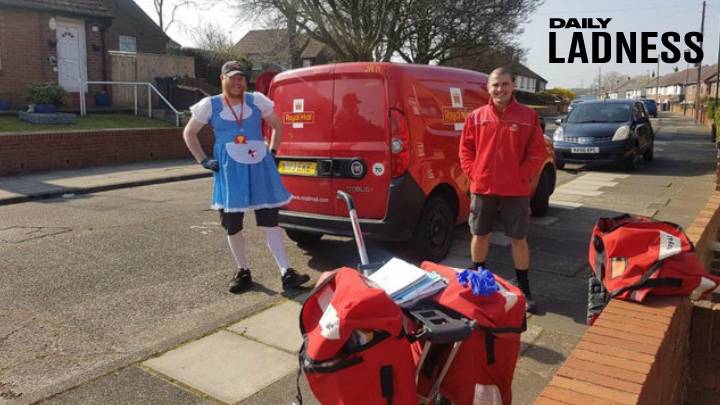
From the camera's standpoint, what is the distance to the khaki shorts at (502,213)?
4.62 meters

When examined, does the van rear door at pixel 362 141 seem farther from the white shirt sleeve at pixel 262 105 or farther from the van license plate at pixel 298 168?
the white shirt sleeve at pixel 262 105

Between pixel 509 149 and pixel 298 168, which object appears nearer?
pixel 509 149

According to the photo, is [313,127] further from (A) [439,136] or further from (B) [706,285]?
(B) [706,285]

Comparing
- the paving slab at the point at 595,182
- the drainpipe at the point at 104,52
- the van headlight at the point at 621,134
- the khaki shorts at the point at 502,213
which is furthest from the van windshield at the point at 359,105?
the drainpipe at the point at 104,52

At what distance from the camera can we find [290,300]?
4.96 m

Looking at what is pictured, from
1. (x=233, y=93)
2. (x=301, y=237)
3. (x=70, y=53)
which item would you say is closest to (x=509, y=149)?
(x=233, y=93)

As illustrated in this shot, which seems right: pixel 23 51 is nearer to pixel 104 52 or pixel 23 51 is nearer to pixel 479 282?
pixel 104 52

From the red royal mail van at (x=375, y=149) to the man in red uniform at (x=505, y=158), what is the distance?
2.74ft

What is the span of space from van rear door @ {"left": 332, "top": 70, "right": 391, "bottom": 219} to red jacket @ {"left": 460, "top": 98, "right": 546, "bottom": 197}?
3.40 ft

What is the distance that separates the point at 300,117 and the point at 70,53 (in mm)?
16651

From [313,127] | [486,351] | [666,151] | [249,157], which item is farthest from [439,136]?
[666,151]

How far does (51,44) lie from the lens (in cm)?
1858

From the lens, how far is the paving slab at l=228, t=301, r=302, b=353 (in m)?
4.10

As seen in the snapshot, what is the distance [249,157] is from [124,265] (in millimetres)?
2035
